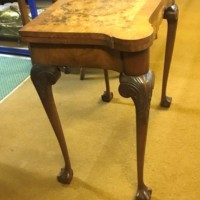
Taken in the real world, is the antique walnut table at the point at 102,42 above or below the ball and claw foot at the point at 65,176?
above

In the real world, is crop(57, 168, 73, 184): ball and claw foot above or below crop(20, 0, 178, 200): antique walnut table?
below

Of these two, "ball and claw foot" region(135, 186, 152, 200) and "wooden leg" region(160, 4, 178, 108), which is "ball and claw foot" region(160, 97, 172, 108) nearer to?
"wooden leg" region(160, 4, 178, 108)

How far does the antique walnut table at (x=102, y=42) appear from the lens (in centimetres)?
71

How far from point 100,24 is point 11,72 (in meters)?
1.33

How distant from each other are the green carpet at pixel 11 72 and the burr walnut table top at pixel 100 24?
963 millimetres

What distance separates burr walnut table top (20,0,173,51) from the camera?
27.1 inches

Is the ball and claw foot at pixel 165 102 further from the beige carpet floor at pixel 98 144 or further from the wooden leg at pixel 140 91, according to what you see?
the wooden leg at pixel 140 91

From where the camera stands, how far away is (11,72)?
6.40 feet

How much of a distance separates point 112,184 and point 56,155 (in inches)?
11.4

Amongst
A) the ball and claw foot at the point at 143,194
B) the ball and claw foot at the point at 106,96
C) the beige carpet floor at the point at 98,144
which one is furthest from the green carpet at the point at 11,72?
the ball and claw foot at the point at 143,194

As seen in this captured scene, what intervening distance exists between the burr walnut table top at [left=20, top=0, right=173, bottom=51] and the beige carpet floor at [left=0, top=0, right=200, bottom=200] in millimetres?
557

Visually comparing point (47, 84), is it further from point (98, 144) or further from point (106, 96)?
point (106, 96)

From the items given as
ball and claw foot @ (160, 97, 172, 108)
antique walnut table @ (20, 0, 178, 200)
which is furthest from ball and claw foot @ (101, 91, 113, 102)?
antique walnut table @ (20, 0, 178, 200)

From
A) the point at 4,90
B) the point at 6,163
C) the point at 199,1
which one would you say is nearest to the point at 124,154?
the point at 6,163
